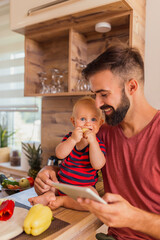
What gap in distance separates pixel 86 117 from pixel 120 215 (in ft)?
1.83

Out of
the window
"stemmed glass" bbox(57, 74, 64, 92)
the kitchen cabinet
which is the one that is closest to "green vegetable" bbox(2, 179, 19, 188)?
the kitchen cabinet

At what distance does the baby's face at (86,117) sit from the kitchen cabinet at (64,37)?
0.40 meters

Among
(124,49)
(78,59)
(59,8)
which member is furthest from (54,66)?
(124,49)

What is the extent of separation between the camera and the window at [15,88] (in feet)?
8.46

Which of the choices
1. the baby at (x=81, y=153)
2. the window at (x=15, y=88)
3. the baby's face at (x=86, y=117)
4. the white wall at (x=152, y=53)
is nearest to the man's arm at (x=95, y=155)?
the baby at (x=81, y=153)

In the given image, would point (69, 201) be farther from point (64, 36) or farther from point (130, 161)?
point (64, 36)

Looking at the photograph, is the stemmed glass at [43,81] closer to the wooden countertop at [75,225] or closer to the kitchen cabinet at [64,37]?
the kitchen cabinet at [64,37]

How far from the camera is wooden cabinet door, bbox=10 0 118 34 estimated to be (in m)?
1.44

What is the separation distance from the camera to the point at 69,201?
1.10 meters

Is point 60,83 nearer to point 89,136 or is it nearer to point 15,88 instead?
point 15,88

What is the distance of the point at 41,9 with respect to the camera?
1625 millimetres

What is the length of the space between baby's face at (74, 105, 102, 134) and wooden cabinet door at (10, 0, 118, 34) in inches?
26.9

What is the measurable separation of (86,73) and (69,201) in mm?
674

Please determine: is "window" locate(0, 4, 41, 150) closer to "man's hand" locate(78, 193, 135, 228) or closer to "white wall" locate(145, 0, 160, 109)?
"white wall" locate(145, 0, 160, 109)
